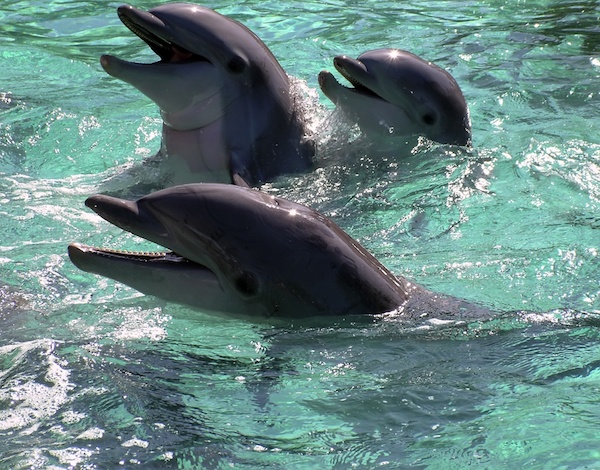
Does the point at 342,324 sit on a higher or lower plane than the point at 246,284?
lower

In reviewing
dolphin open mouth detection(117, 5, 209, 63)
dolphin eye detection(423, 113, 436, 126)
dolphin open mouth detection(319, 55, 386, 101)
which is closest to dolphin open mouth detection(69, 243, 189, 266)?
dolphin open mouth detection(117, 5, 209, 63)

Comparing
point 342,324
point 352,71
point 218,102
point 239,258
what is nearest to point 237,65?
point 218,102

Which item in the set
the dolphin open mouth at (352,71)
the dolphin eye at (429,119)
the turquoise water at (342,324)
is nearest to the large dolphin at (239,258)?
the turquoise water at (342,324)

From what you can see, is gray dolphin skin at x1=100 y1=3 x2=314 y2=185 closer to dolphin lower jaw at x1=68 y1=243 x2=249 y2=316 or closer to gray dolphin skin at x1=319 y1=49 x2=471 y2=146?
gray dolphin skin at x1=319 y1=49 x2=471 y2=146

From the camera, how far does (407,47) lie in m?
11.9

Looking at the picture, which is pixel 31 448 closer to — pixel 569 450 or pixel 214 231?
pixel 214 231

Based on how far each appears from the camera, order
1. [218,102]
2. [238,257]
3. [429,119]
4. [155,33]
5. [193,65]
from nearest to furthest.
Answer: [238,257]
[155,33]
[193,65]
[218,102]
[429,119]

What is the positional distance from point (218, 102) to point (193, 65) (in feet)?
1.15

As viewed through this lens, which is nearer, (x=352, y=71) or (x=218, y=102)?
(x=218, y=102)

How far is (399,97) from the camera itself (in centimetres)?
825

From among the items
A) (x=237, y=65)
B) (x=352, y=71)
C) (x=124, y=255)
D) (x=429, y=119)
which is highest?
(x=237, y=65)

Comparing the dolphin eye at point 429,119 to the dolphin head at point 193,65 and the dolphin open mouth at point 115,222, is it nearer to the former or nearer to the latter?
the dolphin head at point 193,65

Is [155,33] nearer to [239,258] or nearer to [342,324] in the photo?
[239,258]

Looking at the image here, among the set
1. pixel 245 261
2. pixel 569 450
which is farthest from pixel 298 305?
pixel 569 450
